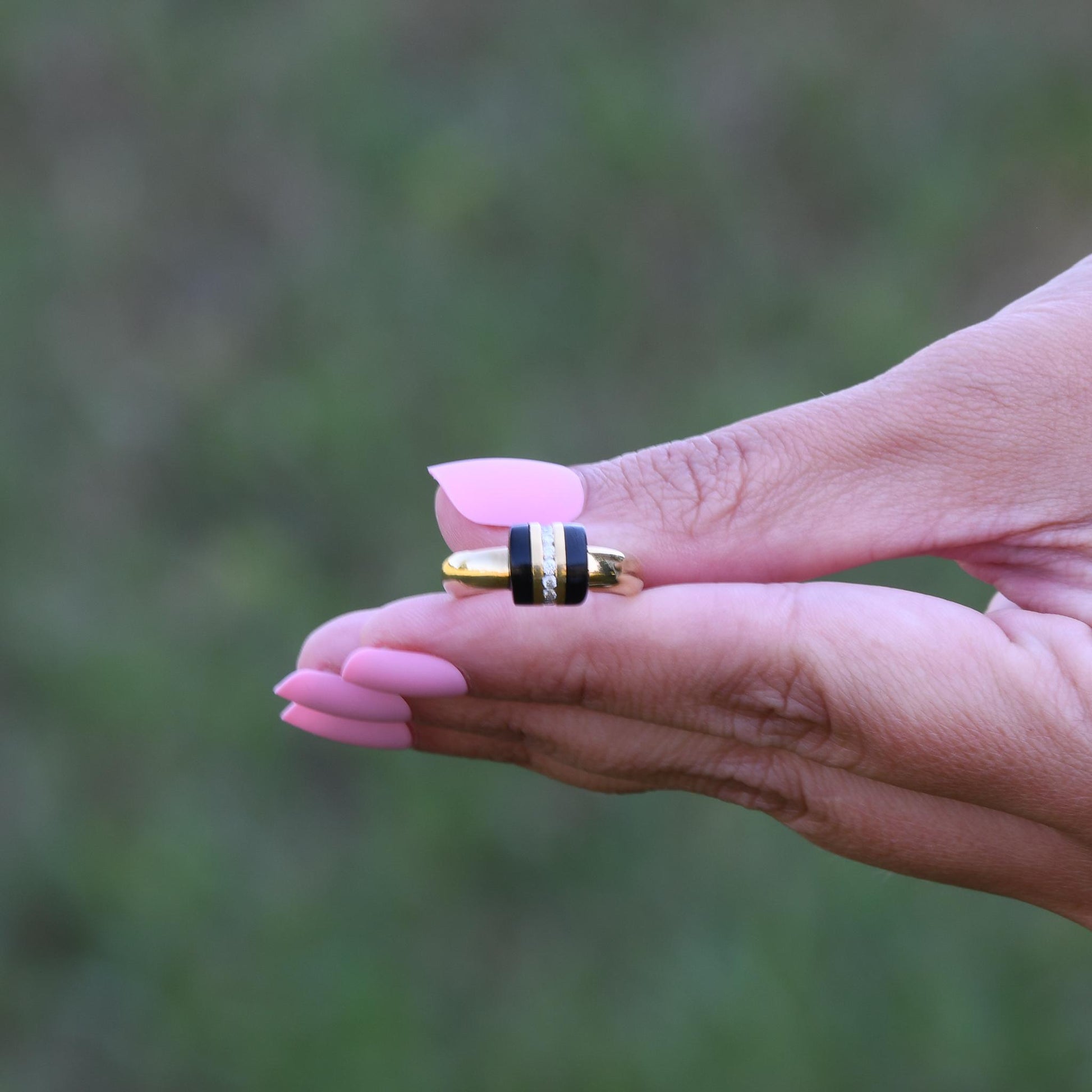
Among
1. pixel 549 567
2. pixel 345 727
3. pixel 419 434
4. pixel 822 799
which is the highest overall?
pixel 419 434

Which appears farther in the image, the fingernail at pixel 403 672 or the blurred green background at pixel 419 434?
the blurred green background at pixel 419 434

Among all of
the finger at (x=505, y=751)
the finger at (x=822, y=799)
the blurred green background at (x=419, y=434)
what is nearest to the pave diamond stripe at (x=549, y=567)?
the finger at (x=822, y=799)

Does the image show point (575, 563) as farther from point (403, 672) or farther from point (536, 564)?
point (403, 672)

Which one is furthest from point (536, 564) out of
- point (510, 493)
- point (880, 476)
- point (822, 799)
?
point (822, 799)

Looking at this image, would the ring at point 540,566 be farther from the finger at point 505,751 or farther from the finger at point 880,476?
the finger at point 505,751

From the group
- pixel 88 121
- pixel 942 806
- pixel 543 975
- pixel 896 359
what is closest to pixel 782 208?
pixel 896 359

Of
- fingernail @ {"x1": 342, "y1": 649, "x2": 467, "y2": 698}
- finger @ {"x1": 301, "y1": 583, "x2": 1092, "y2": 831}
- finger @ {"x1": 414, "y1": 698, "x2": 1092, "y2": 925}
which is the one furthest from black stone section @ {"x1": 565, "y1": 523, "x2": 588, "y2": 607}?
finger @ {"x1": 414, "y1": 698, "x2": 1092, "y2": 925}

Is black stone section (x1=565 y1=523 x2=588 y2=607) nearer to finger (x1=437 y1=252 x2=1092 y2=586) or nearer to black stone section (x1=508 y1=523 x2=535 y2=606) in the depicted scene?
black stone section (x1=508 y1=523 x2=535 y2=606)
